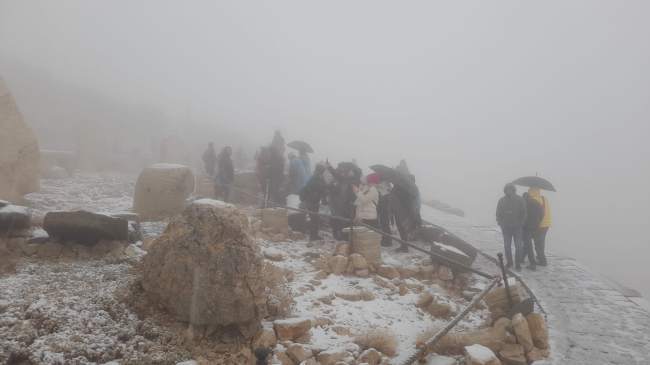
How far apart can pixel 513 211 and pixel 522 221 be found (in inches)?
11.3

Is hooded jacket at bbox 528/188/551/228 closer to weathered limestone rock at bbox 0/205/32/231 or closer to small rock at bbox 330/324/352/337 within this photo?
small rock at bbox 330/324/352/337

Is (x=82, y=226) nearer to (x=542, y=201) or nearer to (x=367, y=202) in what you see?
(x=367, y=202)

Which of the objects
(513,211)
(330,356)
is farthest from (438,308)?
(513,211)

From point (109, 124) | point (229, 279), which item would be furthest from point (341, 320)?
point (109, 124)

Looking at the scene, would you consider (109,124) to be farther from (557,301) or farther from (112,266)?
(557,301)

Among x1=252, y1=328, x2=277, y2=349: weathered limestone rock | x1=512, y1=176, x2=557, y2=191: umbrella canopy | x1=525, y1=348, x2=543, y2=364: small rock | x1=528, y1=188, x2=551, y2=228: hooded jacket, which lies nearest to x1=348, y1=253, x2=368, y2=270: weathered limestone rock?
x1=252, y1=328, x2=277, y2=349: weathered limestone rock

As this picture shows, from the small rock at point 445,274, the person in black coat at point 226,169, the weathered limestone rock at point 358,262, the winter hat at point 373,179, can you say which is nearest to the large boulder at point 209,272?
the weathered limestone rock at point 358,262

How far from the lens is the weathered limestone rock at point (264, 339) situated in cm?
371

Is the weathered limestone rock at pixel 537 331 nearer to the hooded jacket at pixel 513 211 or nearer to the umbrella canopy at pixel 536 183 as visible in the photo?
the hooded jacket at pixel 513 211

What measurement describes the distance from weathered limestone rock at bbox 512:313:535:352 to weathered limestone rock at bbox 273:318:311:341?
2.63 meters

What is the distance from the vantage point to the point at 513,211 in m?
7.54

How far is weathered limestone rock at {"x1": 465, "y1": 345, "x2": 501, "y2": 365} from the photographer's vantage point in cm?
369

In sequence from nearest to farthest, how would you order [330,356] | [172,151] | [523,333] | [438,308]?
[330,356] → [523,333] → [438,308] → [172,151]

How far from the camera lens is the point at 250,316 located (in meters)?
3.79
